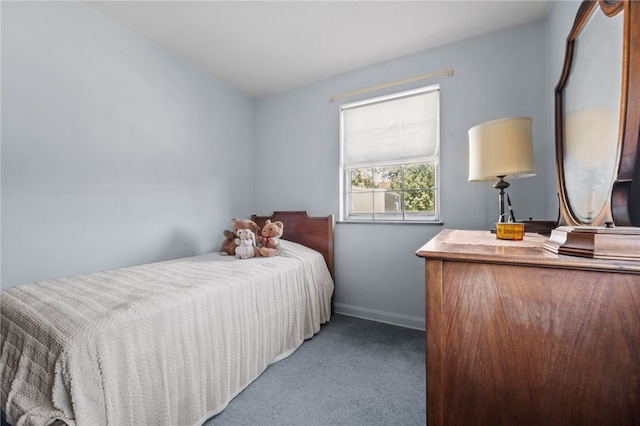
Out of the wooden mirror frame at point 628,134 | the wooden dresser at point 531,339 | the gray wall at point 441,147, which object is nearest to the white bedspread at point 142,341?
the gray wall at point 441,147

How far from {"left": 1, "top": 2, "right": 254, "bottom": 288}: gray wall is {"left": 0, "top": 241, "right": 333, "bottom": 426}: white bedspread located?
0.30m

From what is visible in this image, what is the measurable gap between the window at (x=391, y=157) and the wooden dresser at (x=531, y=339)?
1656 mm

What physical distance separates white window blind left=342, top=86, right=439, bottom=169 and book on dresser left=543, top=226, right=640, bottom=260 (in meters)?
1.77

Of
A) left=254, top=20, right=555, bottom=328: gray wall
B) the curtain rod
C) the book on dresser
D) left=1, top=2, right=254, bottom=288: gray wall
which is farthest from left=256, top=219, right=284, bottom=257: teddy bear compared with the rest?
the book on dresser

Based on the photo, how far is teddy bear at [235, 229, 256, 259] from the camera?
7.39ft

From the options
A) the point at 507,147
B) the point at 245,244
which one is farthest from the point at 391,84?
the point at 245,244

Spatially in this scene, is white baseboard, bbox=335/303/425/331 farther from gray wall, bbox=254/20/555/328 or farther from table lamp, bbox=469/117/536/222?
table lamp, bbox=469/117/536/222

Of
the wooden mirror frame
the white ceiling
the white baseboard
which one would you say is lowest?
the white baseboard

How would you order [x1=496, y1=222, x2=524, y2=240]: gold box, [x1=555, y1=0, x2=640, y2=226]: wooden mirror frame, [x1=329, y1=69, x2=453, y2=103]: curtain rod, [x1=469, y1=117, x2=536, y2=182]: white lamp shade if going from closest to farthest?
[x1=555, y1=0, x2=640, y2=226]: wooden mirror frame
[x1=496, y1=222, x2=524, y2=240]: gold box
[x1=469, y1=117, x2=536, y2=182]: white lamp shade
[x1=329, y1=69, x2=453, y2=103]: curtain rod

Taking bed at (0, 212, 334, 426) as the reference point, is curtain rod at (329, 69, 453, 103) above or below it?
above

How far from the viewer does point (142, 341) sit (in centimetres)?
110

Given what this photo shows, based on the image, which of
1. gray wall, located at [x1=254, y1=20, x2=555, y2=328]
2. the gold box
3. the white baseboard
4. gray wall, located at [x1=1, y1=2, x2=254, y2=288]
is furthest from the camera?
the white baseboard

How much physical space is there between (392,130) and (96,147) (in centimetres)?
238

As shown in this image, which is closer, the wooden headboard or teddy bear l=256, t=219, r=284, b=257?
teddy bear l=256, t=219, r=284, b=257
